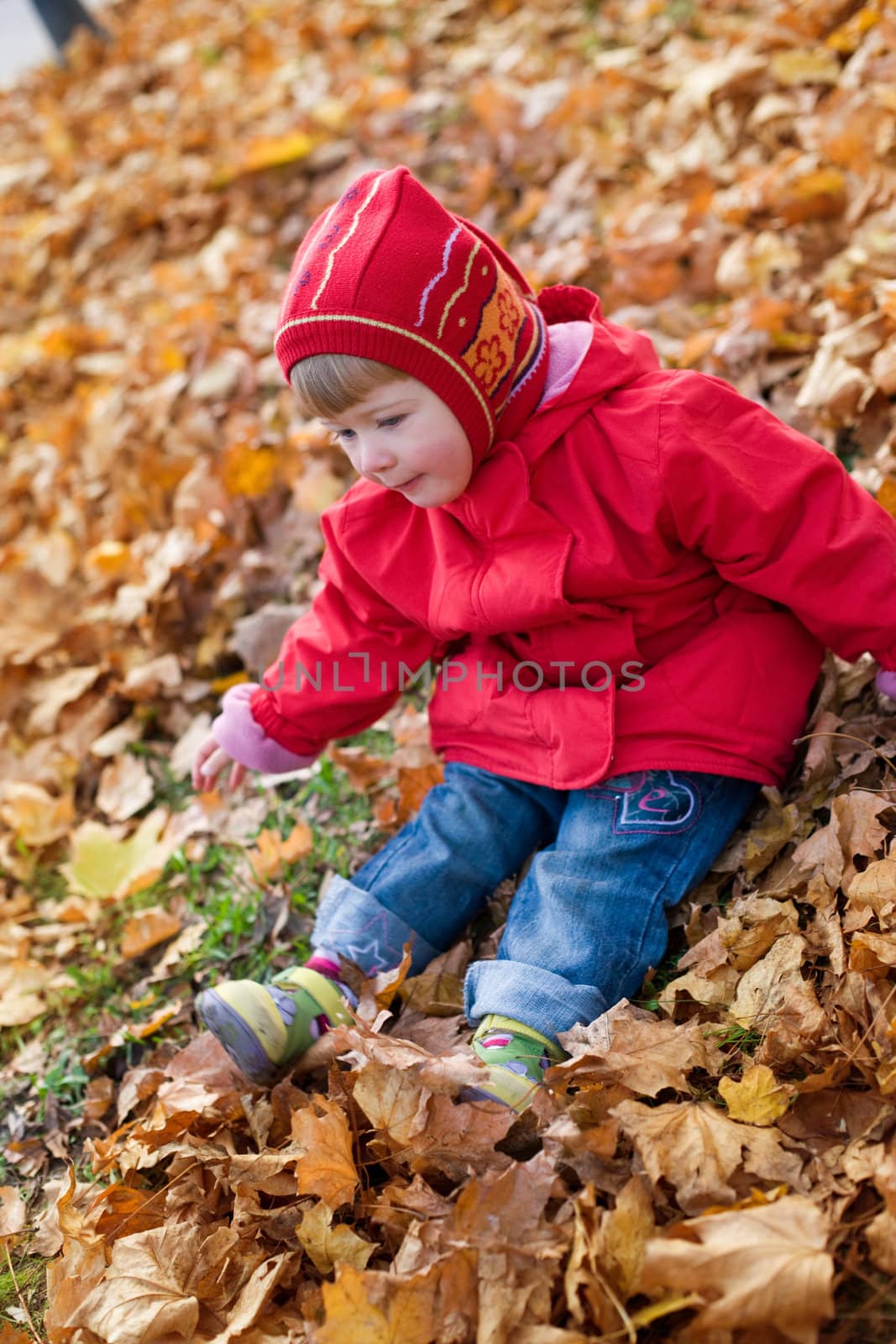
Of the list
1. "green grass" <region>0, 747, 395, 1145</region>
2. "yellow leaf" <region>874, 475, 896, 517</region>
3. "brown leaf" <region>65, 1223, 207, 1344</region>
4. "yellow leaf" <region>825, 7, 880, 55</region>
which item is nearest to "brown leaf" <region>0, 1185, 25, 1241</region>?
"green grass" <region>0, 747, 395, 1145</region>

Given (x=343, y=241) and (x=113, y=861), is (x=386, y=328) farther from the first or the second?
(x=113, y=861)

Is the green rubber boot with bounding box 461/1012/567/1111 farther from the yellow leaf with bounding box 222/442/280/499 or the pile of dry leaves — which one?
the yellow leaf with bounding box 222/442/280/499

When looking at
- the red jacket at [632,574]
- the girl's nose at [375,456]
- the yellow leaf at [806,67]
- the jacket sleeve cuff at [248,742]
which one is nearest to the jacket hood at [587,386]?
the red jacket at [632,574]

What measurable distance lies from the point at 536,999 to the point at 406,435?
0.96 m

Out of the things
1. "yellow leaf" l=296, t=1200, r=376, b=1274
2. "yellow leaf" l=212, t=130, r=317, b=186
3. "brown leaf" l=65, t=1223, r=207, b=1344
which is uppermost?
"yellow leaf" l=212, t=130, r=317, b=186

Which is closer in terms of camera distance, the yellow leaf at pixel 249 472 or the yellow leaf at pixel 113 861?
the yellow leaf at pixel 113 861

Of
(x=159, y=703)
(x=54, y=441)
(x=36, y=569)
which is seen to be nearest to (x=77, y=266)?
(x=54, y=441)

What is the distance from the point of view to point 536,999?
1.78 metres

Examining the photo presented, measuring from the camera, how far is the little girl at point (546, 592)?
5.89 ft

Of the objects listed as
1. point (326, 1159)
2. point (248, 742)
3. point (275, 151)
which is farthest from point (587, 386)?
point (275, 151)

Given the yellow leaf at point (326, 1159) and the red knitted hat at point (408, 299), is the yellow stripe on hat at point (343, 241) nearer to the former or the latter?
the red knitted hat at point (408, 299)

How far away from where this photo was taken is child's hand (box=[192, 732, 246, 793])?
240 cm

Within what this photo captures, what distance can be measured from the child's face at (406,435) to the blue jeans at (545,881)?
25.8 inches

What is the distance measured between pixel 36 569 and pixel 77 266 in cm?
291
